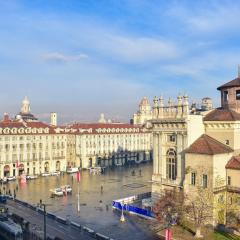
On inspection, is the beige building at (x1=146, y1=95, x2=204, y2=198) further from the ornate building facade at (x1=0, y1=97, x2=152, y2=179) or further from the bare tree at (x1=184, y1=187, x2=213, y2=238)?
the ornate building facade at (x1=0, y1=97, x2=152, y2=179)

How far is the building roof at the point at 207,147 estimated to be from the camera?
181ft

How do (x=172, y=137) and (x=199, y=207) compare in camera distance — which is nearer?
(x=199, y=207)

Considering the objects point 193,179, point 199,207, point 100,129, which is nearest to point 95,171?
point 100,129

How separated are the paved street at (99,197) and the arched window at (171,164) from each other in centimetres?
861

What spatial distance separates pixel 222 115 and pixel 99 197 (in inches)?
1307

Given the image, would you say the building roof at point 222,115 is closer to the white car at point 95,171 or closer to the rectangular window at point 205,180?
the rectangular window at point 205,180

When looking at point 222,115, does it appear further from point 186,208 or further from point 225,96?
point 186,208

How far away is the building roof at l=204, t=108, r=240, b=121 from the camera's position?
190 feet

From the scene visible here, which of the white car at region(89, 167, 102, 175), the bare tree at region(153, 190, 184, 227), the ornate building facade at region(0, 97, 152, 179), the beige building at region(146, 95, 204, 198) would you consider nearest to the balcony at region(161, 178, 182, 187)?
the beige building at region(146, 95, 204, 198)

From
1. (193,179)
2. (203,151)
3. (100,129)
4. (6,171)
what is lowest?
(6,171)

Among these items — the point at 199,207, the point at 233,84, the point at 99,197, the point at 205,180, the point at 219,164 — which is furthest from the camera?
the point at 99,197

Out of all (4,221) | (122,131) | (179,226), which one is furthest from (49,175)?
(179,226)

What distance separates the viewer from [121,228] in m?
55.5

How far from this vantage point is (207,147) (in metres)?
55.7
